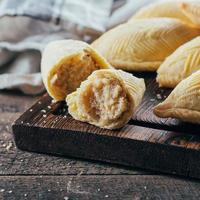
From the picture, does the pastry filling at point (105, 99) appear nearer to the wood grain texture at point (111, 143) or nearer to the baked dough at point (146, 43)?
the wood grain texture at point (111, 143)

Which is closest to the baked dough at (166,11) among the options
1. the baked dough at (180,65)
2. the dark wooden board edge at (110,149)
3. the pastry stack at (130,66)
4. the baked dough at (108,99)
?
the pastry stack at (130,66)

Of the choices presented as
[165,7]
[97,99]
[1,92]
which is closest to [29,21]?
[1,92]

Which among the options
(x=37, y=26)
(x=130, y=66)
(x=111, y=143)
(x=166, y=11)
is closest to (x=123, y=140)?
(x=111, y=143)

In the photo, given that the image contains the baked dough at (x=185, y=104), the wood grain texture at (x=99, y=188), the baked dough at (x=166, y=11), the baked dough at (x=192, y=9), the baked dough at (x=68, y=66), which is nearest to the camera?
the wood grain texture at (x=99, y=188)

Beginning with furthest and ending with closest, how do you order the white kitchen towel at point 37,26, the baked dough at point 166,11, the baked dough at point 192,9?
the white kitchen towel at point 37,26, the baked dough at point 166,11, the baked dough at point 192,9

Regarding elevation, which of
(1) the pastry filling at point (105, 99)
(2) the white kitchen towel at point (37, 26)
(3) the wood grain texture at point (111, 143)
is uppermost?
(1) the pastry filling at point (105, 99)

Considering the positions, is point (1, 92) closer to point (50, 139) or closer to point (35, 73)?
point (35, 73)

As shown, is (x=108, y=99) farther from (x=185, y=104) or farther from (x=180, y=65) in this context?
(x=180, y=65)
